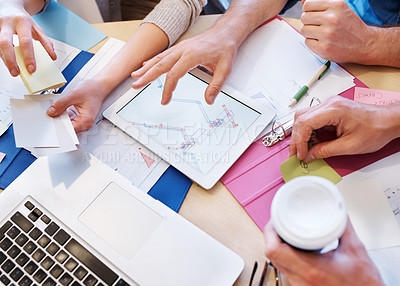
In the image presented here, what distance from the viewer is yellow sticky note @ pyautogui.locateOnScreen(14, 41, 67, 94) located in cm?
69

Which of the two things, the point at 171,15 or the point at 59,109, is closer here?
the point at 59,109

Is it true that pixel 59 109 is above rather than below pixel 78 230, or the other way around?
above

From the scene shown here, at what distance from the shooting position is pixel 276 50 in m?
→ 0.85

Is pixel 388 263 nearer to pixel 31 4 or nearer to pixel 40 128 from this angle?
pixel 40 128

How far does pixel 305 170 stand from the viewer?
67cm

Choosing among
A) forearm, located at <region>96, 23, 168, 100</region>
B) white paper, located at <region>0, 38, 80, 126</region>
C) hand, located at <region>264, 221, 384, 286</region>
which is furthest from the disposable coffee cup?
white paper, located at <region>0, 38, 80, 126</region>

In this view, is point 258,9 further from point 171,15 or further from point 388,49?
point 388,49

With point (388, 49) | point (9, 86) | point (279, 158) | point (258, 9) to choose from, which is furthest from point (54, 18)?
point (388, 49)

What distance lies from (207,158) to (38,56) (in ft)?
1.38

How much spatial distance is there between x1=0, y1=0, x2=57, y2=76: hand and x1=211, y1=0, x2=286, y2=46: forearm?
1.36 ft

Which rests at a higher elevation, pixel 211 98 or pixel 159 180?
pixel 211 98

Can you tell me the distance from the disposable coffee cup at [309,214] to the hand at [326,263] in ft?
0.10

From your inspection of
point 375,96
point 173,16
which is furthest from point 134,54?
point 375,96

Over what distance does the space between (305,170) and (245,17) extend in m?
0.42
